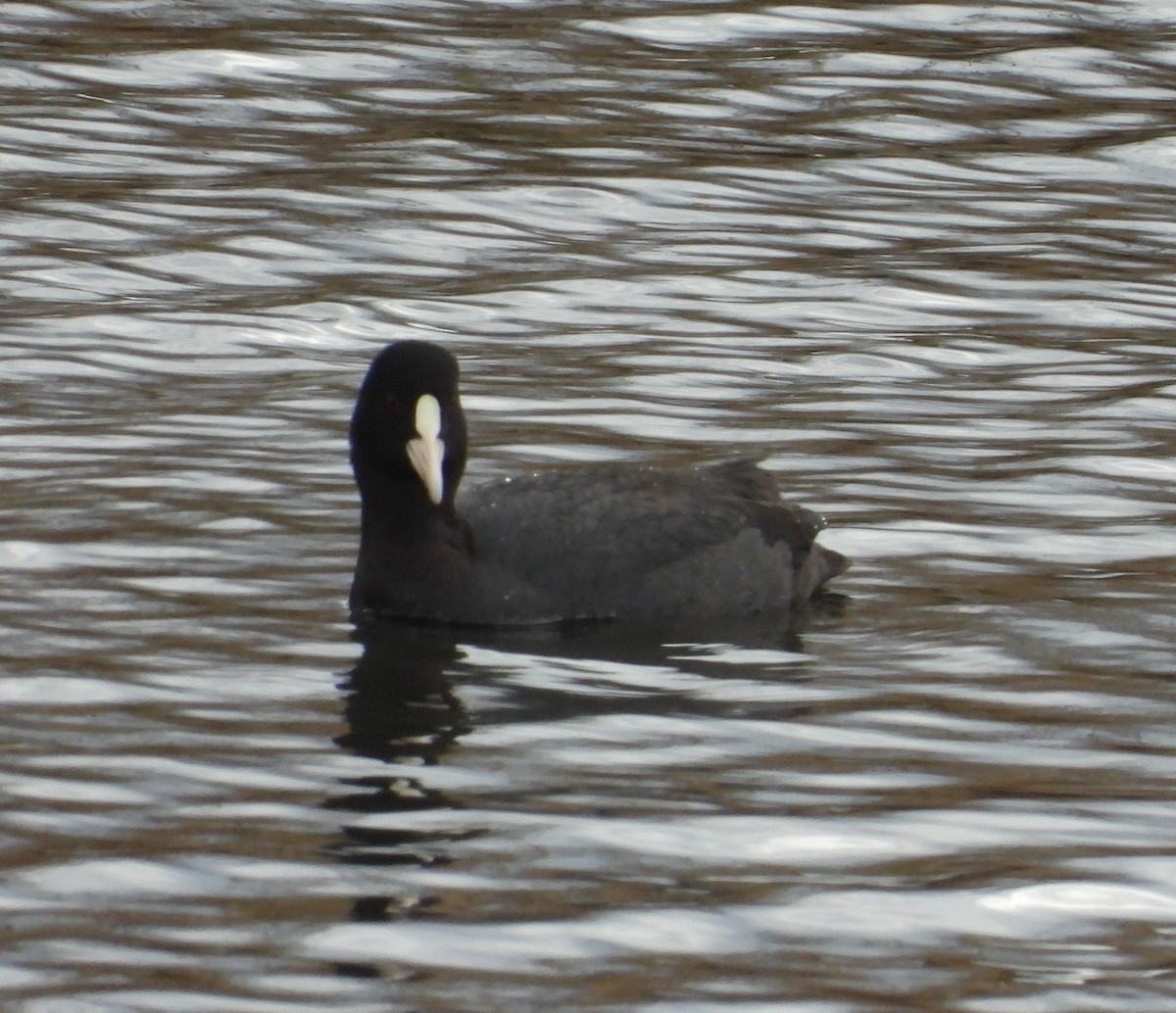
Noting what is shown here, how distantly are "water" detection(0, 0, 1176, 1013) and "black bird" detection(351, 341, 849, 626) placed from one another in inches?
9.0

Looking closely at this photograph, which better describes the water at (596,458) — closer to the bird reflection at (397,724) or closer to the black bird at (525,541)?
the bird reflection at (397,724)

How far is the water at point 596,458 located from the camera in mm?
5984

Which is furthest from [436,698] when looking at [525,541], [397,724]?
[525,541]

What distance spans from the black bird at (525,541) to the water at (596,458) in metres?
0.23

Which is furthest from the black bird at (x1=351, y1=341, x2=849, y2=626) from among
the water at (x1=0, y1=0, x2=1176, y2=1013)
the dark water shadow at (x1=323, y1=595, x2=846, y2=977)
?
the water at (x1=0, y1=0, x2=1176, y2=1013)

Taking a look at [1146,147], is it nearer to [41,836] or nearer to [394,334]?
[394,334]

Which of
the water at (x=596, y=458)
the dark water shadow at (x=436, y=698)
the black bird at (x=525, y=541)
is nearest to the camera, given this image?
the water at (x=596, y=458)

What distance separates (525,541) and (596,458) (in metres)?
2.03

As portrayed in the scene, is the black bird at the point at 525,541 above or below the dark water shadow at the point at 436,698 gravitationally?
above

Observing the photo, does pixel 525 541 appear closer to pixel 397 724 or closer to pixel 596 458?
pixel 397 724

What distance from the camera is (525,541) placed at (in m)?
8.99

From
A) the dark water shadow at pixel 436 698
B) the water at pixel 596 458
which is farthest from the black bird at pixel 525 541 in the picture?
the water at pixel 596 458

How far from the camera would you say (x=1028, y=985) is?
222 inches

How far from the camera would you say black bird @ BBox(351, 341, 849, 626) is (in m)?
8.86
